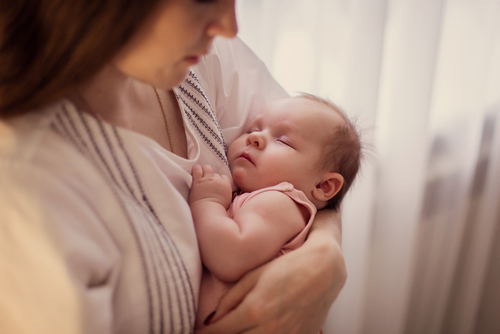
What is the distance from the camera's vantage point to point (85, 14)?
0.55 metres

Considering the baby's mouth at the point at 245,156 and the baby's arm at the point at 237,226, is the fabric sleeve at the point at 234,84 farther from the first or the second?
the baby's arm at the point at 237,226

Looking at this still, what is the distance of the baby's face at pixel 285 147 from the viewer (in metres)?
1.08

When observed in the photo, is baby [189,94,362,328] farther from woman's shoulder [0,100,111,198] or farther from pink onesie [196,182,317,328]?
woman's shoulder [0,100,111,198]

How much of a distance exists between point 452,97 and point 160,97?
1210 millimetres

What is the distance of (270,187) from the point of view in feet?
3.31

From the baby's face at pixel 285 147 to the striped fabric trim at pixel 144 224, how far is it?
0.40 metres

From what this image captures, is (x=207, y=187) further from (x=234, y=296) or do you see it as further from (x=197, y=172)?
(x=234, y=296)

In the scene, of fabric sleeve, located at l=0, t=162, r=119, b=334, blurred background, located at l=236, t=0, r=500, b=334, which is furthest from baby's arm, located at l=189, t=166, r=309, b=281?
blurred background, located at l=236, t=0, r=500, b=334

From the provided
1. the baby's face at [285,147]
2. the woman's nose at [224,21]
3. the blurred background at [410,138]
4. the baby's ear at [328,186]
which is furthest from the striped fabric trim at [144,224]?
the blurred background at [410,138]

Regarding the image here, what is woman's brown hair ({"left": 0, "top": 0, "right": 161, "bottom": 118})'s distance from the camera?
56 centimetres

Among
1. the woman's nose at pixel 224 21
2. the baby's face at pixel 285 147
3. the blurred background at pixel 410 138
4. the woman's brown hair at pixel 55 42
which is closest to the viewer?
the woman's brown hair at pixel 55 42

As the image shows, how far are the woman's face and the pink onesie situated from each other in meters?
0.40

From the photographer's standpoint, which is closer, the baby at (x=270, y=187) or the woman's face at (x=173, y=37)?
the woman's face at (x=173, y=37)

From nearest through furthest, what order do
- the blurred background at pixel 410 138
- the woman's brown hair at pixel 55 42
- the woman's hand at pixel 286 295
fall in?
the woman's brown hair at pixel 55 42
the woman's hand at pixel 286 295
the blurred background at pixel 410 138
